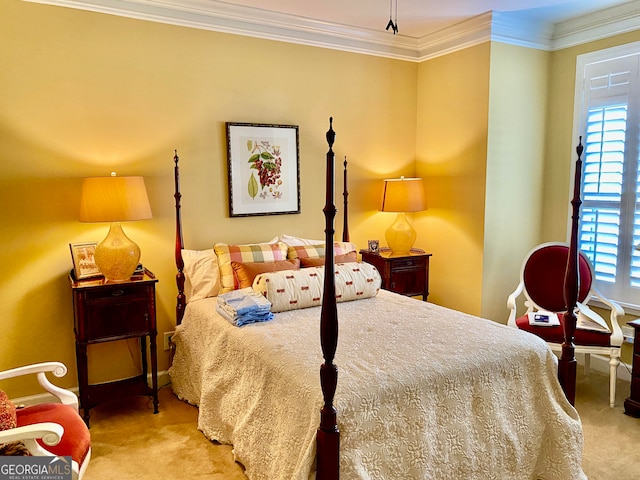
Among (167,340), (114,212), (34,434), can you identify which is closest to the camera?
(34,434)

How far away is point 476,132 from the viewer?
404 centimetres

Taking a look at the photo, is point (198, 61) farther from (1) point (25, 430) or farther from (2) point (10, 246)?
(1) point (25, 430)

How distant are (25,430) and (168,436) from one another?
1.35 m

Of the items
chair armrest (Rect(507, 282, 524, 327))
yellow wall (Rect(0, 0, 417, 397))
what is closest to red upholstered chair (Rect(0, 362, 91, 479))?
yellow wall (Rect(0, 0, 417, 397))

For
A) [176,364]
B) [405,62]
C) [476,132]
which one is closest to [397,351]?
[176,364]

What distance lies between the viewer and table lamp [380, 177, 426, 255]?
162 inches

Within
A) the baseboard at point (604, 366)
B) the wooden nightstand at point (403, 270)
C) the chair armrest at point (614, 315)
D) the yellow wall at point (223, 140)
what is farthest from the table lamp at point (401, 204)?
the baseboard at point (604, 366)

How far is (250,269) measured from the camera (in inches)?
130

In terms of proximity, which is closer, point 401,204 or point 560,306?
point 560,306

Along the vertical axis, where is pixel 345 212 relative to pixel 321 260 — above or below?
above

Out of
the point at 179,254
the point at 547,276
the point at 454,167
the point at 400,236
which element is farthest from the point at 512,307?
the point at 179,254

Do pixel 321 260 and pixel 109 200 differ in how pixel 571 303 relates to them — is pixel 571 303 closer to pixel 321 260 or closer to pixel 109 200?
pixel 321 260

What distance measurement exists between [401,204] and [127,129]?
2188mm

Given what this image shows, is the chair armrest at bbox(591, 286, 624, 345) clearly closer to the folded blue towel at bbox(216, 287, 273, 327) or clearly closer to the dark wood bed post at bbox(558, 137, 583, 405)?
the dark wood bed post at bbox(558, 137, 583, 405)
